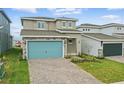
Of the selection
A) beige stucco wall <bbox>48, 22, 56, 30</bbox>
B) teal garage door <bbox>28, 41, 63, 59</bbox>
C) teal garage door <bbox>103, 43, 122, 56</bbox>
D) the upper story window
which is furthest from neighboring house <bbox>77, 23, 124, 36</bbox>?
teal garage door <bbox>28, 41, 63, 59</bbox>

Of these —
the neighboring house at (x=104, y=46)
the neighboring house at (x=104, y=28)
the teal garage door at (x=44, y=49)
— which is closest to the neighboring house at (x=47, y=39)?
the teal garage door at (x=44, y=49)

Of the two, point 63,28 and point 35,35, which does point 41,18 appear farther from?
point 35,35

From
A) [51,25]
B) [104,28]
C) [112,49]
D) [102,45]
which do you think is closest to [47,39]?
[51,25]

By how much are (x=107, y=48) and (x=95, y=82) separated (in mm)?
12861

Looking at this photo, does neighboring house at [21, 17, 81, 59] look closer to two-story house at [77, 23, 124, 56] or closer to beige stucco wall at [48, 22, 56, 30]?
beige stucco wall at [48, 22, 56, 30]

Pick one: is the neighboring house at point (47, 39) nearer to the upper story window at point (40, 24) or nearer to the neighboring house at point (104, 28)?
the upper story window at point (40, 24)

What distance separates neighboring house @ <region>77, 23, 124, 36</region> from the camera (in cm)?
3038

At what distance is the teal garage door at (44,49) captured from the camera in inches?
783

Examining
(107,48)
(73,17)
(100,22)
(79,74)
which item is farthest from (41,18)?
(79,74)

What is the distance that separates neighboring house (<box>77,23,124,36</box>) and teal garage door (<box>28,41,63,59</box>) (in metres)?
11.4

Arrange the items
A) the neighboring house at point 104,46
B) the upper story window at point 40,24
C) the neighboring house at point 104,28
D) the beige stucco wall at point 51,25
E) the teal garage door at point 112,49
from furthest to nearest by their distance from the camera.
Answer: the neighboring house at point 104,28
the beige stucco wall at point 51,25
the upper story window at point 40,24
the teal garage door at point 112,49
the neighboring house at point 104,46

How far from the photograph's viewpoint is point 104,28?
105ft

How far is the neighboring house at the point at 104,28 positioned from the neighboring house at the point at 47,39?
6.86 metres

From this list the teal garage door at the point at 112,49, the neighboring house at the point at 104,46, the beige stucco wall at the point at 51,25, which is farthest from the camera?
the beige stucco wall at the point at 51,25
